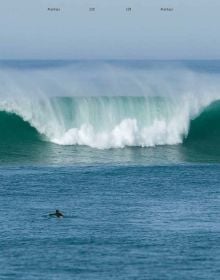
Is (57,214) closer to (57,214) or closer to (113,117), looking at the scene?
(57,214)

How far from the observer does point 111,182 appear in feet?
142

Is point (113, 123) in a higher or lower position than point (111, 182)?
higher

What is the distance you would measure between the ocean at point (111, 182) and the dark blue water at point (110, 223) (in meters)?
0.03

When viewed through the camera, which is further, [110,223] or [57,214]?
[57,214]

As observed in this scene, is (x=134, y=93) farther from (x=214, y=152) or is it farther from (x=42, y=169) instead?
(x=42, y=169)

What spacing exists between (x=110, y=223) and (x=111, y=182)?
728cm

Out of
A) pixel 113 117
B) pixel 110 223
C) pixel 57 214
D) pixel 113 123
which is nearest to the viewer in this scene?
pixel 110 223

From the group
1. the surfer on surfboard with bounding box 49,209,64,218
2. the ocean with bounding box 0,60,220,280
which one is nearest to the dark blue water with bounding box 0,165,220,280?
the ocean with bounding box 0,60,220,280

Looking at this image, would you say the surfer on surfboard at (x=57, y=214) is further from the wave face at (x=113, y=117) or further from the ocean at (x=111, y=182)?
the wave face at (x=113, y=117)

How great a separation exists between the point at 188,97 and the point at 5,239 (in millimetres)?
27792

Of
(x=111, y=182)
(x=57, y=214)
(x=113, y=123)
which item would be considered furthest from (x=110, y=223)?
(x=113, y=123)

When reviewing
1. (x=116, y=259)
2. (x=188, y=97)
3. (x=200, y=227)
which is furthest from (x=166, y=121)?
(x=116, y=259)

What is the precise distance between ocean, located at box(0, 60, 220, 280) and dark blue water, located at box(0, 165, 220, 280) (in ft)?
0.11

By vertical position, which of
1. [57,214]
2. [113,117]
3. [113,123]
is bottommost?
[57,214]
